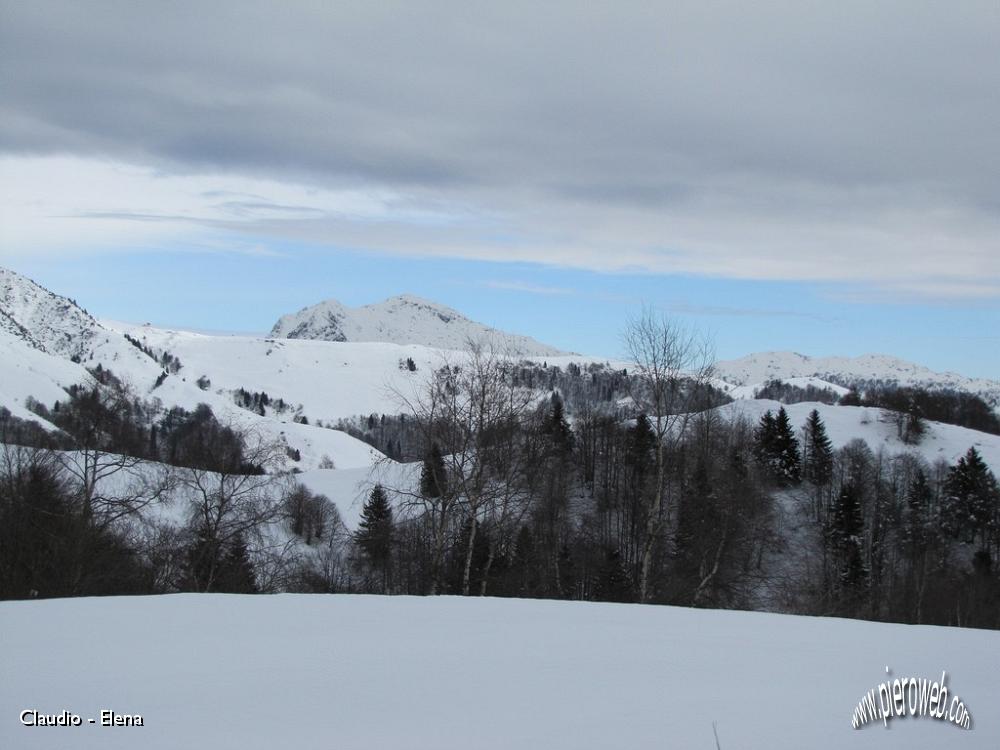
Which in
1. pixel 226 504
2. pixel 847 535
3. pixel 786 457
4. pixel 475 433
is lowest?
pixel 847 535

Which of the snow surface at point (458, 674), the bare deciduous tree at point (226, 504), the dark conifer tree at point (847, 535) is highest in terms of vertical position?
the snow surface at point (458, 674)

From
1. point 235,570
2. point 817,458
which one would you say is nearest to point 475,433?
point 235,570

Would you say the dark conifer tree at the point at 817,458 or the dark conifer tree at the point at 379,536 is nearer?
the dark conifer tree at the point at 379,536

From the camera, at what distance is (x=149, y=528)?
73.4ft

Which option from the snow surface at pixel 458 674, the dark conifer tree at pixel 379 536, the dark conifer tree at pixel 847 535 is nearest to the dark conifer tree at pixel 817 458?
the dark conifer tree at pixel 847 535

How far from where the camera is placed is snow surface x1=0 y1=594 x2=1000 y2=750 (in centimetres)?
477

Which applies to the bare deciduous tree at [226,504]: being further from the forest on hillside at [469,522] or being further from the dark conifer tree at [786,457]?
the dark conifer tree at [786,457]

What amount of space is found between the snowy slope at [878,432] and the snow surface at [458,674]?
2529 inches

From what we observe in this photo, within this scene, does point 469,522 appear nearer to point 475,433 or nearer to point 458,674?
point 475,433

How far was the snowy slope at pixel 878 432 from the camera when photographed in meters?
68.6

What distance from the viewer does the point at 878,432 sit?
73062mm

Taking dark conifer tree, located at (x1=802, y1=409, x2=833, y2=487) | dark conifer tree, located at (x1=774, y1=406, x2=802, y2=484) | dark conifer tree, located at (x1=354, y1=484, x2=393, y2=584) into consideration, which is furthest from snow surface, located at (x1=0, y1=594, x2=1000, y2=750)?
dark conifer tree, located at (x1=802, y1=409, x2=833, y2=487)

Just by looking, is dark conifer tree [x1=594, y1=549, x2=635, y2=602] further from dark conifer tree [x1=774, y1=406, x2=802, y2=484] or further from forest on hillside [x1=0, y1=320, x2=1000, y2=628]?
dark conifer tree [x1=774, y1=406, x2=802, y2=484]

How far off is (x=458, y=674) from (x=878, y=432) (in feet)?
255
